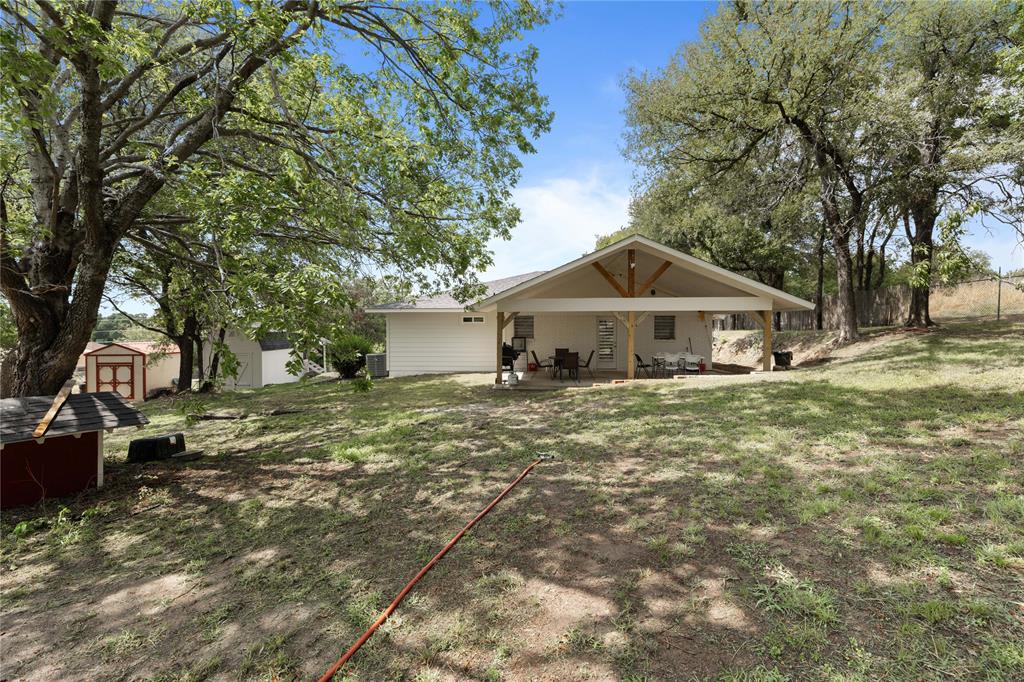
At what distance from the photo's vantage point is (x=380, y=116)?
8.85 metres

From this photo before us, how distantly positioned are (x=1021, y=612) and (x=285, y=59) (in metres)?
8.23

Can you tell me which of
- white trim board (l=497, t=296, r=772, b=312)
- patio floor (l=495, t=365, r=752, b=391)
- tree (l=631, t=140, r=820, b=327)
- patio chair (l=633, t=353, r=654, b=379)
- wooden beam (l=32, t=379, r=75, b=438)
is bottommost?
patio floor (l=495, t=365, r=752, b=391)

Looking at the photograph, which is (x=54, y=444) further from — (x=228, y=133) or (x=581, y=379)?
(x=581, y=379)

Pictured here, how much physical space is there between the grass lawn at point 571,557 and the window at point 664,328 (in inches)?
342

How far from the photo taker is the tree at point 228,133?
16.2ft

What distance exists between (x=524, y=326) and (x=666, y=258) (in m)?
5.61

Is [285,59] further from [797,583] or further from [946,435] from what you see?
[946,435]

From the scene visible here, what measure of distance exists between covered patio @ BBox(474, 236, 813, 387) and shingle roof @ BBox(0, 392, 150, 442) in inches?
277

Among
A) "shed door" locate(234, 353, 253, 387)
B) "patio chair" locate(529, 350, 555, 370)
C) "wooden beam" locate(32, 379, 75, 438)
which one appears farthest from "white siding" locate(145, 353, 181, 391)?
"wooden beam" locate(32, 379, 75, 438)

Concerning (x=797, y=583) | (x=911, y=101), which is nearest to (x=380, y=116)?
(x=797, y=583)

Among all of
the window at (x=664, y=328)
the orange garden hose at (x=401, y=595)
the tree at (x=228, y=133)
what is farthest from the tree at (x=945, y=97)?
the orange garden hose at (x=401, y=595)

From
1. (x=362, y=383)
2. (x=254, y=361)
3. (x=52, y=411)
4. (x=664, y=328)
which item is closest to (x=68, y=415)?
(x=52, y=411)

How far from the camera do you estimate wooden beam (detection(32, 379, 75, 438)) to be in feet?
14.4

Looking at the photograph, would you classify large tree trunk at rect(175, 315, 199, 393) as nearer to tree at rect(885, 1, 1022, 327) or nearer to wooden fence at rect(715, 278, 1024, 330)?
tree at rect(885, 1, 1022, 327)
